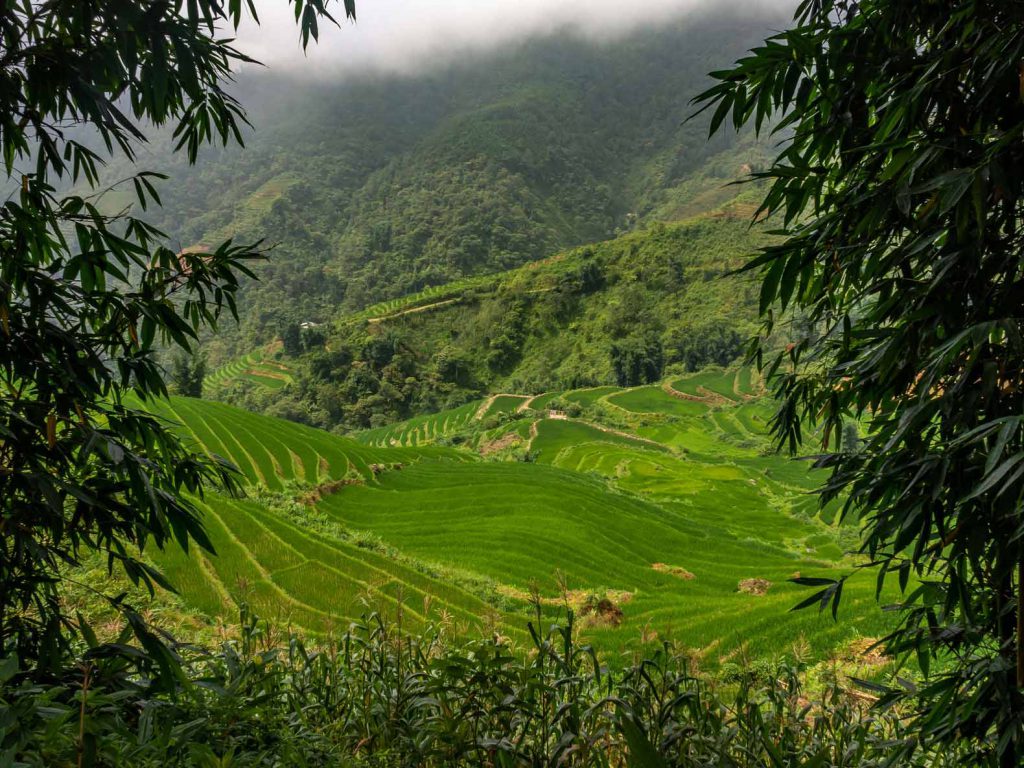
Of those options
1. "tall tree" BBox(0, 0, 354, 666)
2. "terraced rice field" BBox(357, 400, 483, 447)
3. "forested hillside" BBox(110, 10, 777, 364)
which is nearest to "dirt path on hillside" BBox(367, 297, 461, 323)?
"forested hillside" BBox(110, 10, 777, 364)

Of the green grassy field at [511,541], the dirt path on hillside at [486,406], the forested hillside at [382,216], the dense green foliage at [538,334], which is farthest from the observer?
the forested hillside at [382,216]

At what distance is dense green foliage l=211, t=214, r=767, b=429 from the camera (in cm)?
8156

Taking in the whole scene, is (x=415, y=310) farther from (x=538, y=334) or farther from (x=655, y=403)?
(x=655, y=403)

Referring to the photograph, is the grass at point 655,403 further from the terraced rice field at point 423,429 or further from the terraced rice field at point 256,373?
the terraced rice field at point 256,373

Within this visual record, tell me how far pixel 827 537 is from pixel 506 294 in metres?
75.7

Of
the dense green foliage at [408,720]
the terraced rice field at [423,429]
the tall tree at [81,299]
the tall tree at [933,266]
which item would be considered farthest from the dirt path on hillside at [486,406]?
the tall tree at [933,266]

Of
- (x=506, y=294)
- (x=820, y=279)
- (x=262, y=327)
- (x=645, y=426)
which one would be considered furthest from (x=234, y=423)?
(x=262, y=327)

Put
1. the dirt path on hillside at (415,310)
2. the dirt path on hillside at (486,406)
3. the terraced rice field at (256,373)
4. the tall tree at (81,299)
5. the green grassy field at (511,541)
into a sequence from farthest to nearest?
the dirt path on hillside at (415,310)
the terraced rice field at (256,373)
the dirt path on hillside at (486,406)
the green grassy field at (511,541)
the tall tree at (81,299)

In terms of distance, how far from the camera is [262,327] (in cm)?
11575

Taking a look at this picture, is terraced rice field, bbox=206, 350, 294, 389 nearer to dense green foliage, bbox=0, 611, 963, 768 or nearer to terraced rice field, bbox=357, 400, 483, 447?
terraced rice field, bbox=357, 400, 483, 447

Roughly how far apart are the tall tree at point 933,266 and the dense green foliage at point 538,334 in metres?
78.3

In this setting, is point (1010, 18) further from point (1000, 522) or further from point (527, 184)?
point (527, 184)

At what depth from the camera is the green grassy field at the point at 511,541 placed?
11875mm

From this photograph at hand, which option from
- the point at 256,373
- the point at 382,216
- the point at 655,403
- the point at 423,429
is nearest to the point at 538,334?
the point at 655,403
